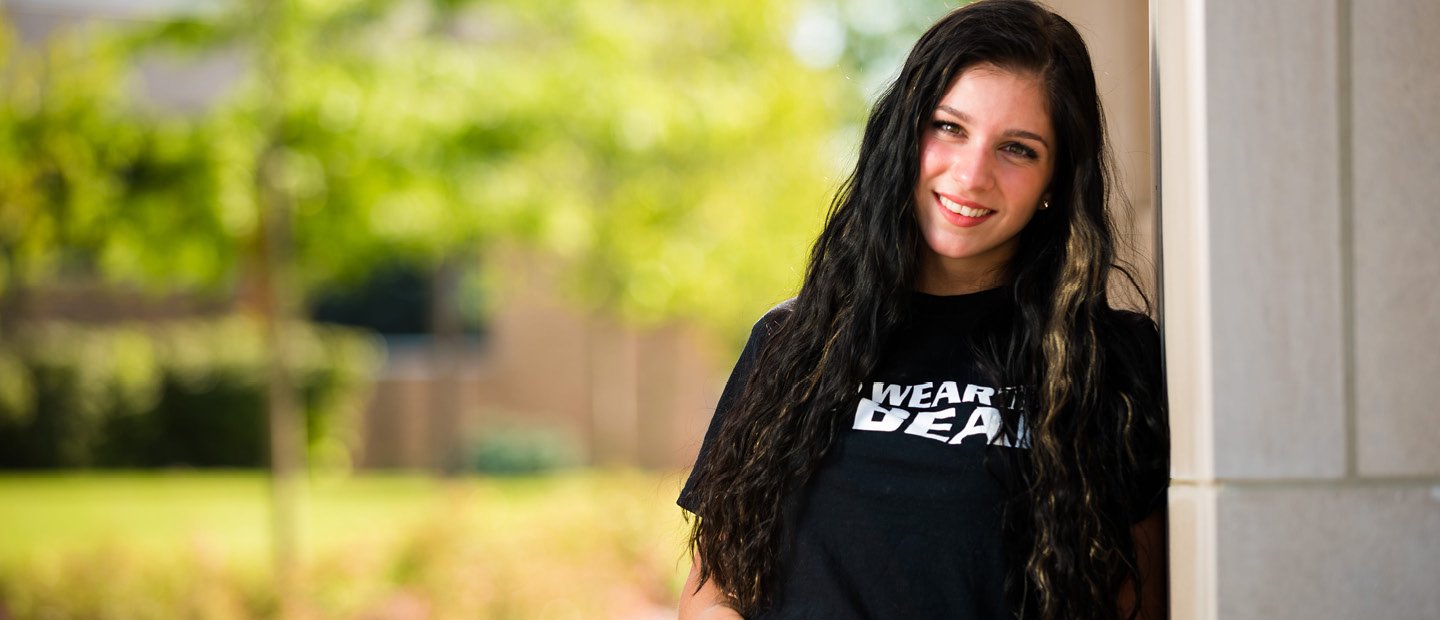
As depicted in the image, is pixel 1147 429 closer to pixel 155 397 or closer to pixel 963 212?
pixel 963 212

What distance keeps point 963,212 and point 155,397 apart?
695 inches

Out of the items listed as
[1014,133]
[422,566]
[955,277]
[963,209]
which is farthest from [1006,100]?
[422,566]

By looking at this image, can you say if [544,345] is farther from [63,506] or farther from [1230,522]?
[1230,522]

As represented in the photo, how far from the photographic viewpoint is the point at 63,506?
14.9m

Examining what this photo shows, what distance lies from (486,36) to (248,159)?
11.5 metres

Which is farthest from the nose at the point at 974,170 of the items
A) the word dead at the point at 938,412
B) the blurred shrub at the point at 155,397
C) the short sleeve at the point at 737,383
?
the blurred shrub at the point at 155,397

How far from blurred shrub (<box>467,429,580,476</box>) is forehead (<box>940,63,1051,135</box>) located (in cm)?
1638

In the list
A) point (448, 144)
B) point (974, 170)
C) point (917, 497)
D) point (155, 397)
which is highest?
point (448, 144)

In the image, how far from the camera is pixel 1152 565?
2.11 meters

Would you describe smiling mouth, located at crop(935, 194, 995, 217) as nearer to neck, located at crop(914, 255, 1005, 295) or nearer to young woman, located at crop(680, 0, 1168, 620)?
young woman, located at crop(680, 0, 1168, 620)

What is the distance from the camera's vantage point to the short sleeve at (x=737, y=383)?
242cm

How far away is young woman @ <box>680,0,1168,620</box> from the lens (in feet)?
6.86

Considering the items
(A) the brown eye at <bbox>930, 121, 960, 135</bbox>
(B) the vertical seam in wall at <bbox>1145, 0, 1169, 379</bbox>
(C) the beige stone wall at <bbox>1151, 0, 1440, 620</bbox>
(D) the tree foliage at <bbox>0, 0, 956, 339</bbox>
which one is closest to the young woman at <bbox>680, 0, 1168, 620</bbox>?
(A) the brown eye at <bbox>930, 121, 960, 135</bbox>

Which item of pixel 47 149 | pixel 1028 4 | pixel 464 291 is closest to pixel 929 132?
pixel 1028 4
